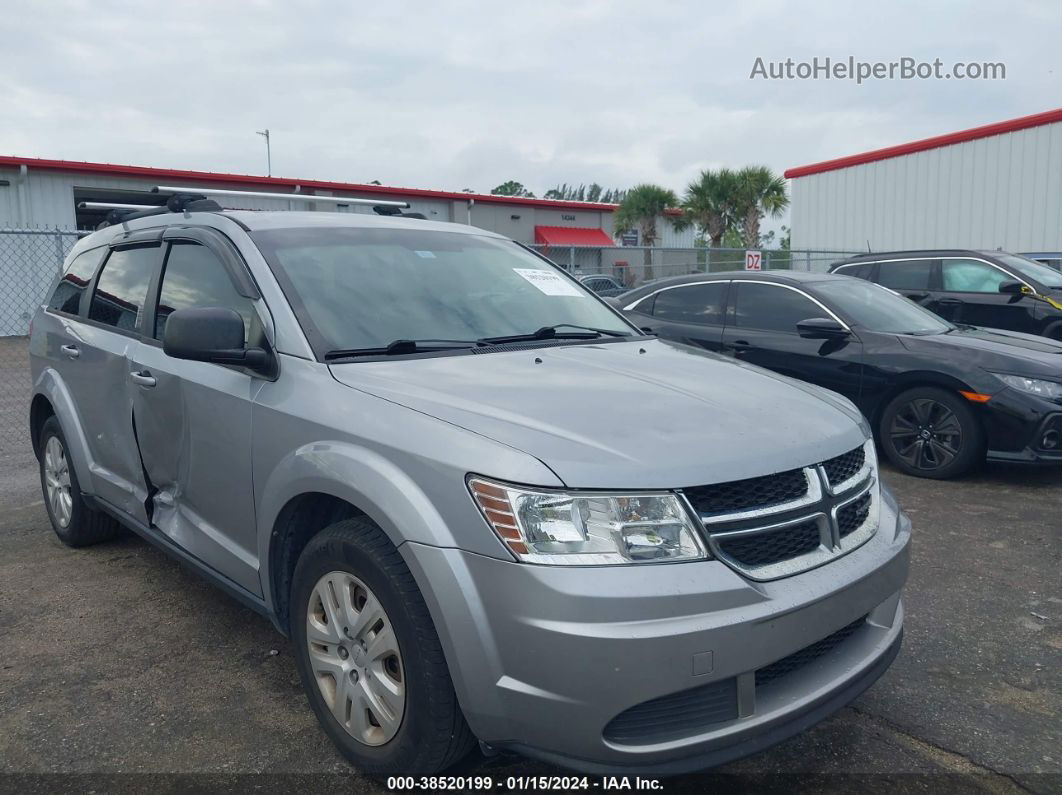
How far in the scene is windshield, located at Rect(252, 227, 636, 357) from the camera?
308 cm

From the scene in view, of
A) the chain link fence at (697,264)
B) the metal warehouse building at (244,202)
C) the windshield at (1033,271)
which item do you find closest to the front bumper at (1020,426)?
the windshield at (1033,271)

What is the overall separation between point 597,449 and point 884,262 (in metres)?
8.43

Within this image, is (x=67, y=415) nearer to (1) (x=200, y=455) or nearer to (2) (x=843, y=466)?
(1) (x=200, y=455)

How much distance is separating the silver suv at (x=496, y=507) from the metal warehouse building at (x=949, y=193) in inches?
788

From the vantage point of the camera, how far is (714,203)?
3023 cm

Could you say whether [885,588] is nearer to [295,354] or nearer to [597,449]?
[597,449]

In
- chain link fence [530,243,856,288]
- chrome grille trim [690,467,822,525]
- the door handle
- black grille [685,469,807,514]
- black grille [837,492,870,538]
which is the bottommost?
black grille [837,492,870,538]

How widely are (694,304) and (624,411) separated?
17.0ft

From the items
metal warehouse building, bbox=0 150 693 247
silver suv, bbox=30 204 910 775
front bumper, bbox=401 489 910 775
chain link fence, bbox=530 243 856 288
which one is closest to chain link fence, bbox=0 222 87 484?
metal warehouse building, bbox=0 150 693 247

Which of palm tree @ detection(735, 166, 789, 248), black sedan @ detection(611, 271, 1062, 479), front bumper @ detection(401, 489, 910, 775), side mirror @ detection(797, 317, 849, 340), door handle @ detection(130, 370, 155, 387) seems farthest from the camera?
palm tree @ detection(735, 166, 789, 248)

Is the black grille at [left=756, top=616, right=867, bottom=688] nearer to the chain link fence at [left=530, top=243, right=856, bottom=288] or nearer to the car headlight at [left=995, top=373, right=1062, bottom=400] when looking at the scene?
the car headlight at [left=995, top=373, right=1062, bottom=400]

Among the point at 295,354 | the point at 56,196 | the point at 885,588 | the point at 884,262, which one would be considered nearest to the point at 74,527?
the point at 295,354

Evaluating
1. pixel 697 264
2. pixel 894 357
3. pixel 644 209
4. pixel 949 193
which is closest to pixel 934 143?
pixel 949 193

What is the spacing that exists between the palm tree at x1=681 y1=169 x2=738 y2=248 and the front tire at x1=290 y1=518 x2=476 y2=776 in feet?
95.4
